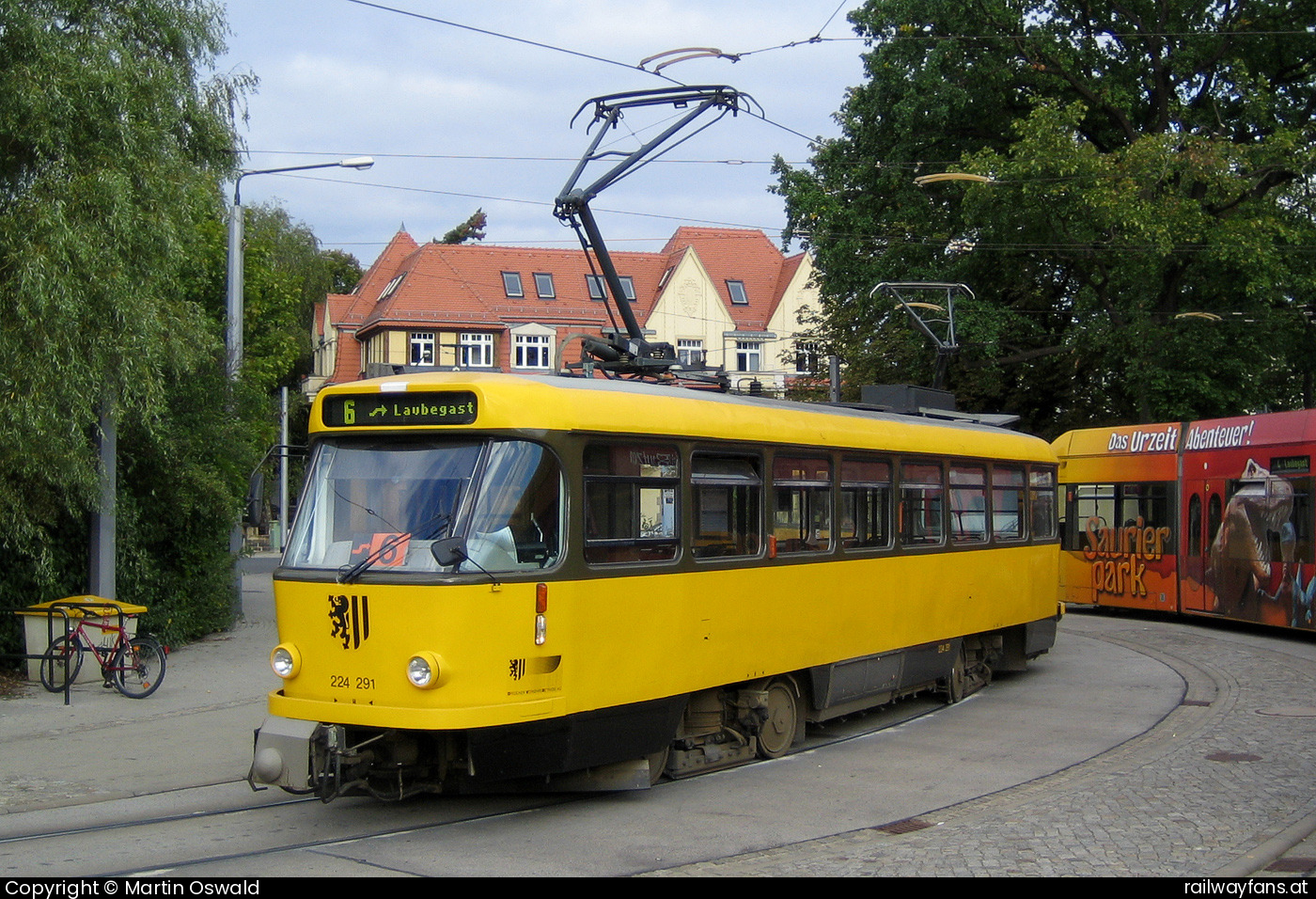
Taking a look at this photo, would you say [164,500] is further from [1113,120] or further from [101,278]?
[1113,120]

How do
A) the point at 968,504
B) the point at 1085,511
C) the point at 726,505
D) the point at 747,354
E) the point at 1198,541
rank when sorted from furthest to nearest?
the point at 747,354 → the point at 1085,511 → the point at 1198,541 → the point at 968,504 → the point at 726,505

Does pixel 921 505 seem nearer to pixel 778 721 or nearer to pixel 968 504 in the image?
pixel 968 504

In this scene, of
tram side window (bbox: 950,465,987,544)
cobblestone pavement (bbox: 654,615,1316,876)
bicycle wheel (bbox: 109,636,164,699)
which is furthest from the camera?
bicycle wheel (bbox: 109,636,164,699)

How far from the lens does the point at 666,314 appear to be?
58219 millimetres

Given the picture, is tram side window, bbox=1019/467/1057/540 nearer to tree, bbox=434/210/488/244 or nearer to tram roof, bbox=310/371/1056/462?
tram roof, bbox=310/371/1056/462

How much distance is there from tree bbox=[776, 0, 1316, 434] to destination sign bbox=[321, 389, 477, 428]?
60.3 ft

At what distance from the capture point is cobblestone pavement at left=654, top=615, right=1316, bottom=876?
271 inches

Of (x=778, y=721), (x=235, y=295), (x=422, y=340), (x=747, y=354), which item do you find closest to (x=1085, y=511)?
(x=235, y=295)

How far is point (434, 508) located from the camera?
25.2ft

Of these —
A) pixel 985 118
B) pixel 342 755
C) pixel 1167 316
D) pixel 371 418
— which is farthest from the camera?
pixel 985 118

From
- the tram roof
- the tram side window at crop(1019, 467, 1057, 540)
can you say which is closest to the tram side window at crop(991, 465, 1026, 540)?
the tram side window at crop(1019, 467, 1057, 540)

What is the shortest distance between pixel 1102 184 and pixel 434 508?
19028mm
